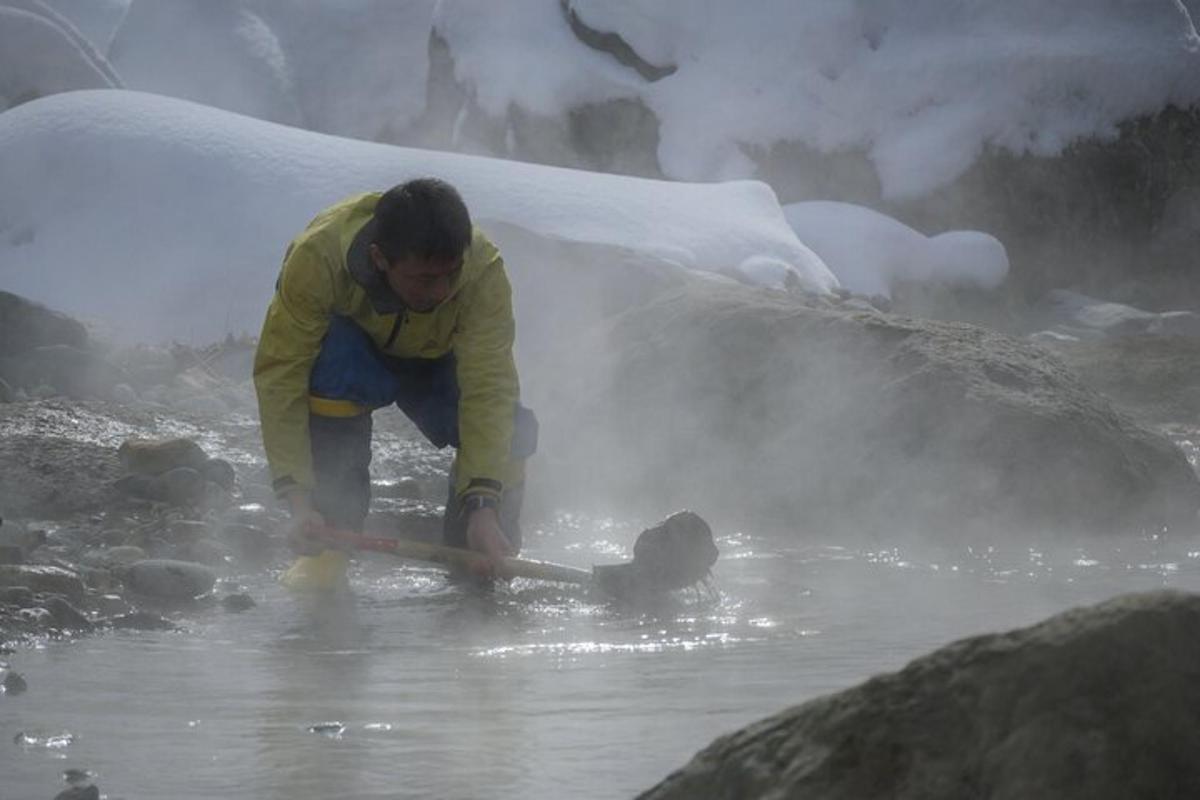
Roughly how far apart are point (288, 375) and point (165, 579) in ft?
2.12

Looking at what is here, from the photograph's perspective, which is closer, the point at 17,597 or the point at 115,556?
the point at 17,597

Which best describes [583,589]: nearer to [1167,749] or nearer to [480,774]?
[480,774]

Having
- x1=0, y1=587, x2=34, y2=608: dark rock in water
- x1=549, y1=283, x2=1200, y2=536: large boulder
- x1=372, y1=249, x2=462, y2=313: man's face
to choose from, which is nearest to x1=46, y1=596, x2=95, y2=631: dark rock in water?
x1=0, y1=587, x2=34, y2=608: dark rock in water

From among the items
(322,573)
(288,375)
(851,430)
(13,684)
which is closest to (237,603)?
(322,573)

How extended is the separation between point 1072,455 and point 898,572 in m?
1.22

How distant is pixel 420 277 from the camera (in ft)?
14.6

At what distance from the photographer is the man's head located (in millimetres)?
4359

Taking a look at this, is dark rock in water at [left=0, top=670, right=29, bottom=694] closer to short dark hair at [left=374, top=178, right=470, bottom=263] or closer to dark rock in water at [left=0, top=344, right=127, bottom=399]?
short dark hair at [left=374, top=178, right=470, bottom=263]

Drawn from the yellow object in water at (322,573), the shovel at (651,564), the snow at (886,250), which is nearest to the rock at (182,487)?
the yellow object in water at (322,573)

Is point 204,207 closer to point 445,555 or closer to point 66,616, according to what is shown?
point 445,555

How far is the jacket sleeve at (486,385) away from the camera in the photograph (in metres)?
4.96

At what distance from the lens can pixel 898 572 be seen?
6.05 m

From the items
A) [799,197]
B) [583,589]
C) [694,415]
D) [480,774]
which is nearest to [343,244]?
[583,589]

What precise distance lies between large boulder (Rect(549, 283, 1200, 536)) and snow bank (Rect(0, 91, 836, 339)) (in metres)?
1.19
